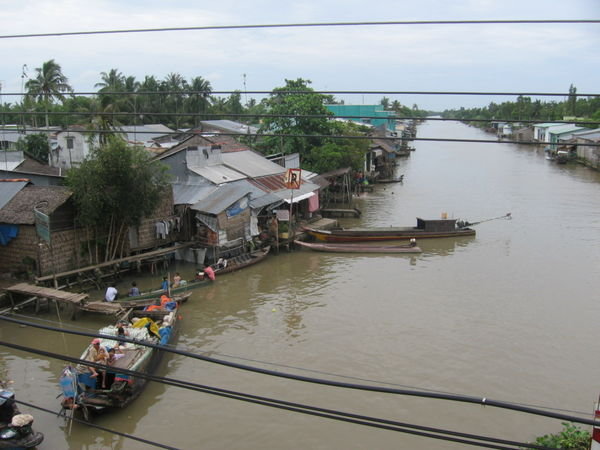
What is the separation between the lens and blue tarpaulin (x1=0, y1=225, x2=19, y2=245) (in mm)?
14000

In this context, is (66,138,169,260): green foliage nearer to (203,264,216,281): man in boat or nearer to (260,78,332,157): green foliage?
(203,264,216,281): man in boat

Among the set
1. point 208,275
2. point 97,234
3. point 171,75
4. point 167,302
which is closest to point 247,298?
point 208,275

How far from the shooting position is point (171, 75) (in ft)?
156

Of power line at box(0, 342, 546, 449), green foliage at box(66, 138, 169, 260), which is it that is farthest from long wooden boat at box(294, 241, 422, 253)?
power line at box(0, 342, 546, 449)

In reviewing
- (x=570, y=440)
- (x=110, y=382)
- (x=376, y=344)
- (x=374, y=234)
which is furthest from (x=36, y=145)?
(x=570, y=440)

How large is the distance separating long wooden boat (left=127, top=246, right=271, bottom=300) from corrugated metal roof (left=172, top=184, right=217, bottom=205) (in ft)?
8.15

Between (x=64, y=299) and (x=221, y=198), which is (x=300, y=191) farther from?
(x=64, y=299)

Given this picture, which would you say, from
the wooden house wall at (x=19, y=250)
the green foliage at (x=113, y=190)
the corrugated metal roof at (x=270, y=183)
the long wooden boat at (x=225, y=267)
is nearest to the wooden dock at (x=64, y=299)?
the wooden house wall at (x=19, y=250)

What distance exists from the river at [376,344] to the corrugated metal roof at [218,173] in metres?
3.47

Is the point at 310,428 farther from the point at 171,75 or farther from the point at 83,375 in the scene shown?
the point at 171,75

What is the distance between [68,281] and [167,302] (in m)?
3.84

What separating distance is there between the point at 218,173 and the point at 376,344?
34.4ft

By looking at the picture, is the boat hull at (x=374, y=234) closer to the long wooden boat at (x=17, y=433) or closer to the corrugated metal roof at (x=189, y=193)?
the corrugated metal roof at (x=189, y=193)

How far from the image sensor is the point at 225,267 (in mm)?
16969
